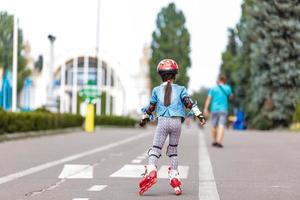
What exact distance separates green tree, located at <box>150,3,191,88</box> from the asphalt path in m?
79.4

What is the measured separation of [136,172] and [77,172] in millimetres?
923

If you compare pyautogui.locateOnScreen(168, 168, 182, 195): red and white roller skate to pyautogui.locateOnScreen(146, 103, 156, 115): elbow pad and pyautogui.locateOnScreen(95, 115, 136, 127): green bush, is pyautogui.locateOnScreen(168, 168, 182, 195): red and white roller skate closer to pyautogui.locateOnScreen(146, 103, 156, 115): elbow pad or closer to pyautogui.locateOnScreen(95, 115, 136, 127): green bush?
pyautogui.locateOnScreen(146, 103, 156, 115): elbow pad

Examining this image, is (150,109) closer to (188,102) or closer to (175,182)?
(188,102)

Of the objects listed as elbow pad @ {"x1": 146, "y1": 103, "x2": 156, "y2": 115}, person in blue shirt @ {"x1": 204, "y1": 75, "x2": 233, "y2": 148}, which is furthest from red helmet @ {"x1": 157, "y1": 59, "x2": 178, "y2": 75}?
person in blue shirt @ {"x1": 204, "y1": 75, "x2": 233, "y2": 148}

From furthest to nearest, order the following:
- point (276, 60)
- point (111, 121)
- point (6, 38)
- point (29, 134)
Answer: point (111, 121) < point (276, 60) < point (6, 38) < point (29, 134)

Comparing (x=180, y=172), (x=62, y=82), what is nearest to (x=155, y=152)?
(x=180, y=172)

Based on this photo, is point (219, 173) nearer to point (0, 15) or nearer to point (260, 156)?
point (260, 156)

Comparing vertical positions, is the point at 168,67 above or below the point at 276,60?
below

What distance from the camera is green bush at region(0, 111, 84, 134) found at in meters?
21.5

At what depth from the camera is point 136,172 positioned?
11.7 metres

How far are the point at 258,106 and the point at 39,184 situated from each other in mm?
41014

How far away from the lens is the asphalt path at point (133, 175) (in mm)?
8656

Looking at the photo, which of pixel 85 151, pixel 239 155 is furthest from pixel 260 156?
pixel 85 151

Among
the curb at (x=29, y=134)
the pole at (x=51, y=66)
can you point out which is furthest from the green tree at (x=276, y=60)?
the curb at (x=29, y=134)
